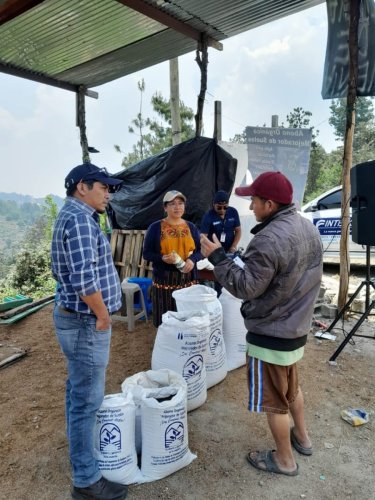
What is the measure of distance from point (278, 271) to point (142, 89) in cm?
1840

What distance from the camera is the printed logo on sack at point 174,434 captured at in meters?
2.00

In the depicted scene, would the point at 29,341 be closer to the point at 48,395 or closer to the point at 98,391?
the point at 48,395

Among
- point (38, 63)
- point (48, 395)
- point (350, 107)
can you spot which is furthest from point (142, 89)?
point (48, 395)

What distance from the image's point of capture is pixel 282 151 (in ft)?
18.0

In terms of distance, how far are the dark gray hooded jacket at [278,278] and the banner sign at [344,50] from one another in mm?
3450

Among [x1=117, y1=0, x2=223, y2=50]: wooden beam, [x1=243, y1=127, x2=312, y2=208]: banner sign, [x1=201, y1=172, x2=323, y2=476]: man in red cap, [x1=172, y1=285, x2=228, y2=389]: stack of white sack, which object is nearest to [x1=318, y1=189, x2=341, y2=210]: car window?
[x1=243, y1=127, x2=312, y2=208]: banner sign

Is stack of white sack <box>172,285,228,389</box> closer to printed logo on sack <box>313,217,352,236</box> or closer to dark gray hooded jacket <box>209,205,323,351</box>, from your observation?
dark gray hooded jacket <box>209,205,323,351</box>

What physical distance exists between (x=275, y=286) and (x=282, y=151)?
13.8 ft

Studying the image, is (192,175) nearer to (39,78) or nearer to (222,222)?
(222,222)

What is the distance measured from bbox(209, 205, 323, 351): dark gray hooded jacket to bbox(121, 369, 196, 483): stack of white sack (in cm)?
60

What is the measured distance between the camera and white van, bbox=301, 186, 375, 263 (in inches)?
279

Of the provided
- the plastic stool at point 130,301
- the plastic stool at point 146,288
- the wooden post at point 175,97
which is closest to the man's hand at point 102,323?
the plastic stool at point 130,301

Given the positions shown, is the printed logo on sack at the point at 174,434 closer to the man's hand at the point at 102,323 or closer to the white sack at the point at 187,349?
the white sack at the point at 187,349

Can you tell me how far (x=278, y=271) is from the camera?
1772 millimetres
